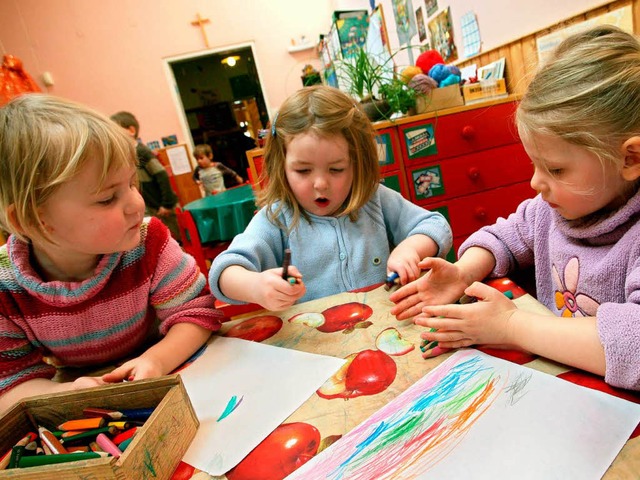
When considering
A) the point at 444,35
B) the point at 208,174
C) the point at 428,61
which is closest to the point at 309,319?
the point at 428,61

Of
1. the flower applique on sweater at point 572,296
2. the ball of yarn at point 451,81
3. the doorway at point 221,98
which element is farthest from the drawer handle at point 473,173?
the doorway at point 221,98

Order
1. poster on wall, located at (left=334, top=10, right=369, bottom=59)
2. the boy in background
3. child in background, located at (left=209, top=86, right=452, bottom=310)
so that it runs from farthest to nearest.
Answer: the boy in background → poster on wall, located at (left=334, top=10, right=369, bottom=59) → child in background, located at (left=209, top=86, right=452, bottom=310)

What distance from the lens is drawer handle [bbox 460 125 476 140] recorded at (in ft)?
5.29

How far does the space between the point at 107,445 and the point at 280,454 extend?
0.17 metres

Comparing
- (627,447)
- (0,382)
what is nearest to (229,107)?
(0,382)

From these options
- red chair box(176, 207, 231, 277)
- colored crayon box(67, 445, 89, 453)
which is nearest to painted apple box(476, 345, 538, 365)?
colored crayon box(67, 445, 89, 453)

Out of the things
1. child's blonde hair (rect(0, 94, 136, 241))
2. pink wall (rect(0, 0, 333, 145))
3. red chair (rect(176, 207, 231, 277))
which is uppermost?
pink wall (rect(0, 0, 333, 145))

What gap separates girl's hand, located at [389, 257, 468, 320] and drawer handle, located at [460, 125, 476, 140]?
3.77ft

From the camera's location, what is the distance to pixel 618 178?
0.49 metres

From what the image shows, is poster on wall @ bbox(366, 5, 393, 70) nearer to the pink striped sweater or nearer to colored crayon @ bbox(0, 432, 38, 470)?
the pink striped sweater

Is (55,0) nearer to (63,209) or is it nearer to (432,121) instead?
(432,121)

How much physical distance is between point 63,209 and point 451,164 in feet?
4.72

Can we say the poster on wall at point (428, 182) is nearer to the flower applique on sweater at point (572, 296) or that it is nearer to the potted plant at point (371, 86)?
the potted plant at point (371, 86)

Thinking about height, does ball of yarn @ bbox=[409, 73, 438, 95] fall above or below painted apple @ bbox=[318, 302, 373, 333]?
above
